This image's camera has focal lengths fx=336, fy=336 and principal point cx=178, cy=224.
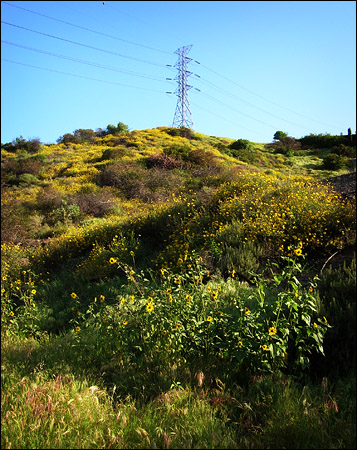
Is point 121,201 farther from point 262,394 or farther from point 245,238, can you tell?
point 262,394

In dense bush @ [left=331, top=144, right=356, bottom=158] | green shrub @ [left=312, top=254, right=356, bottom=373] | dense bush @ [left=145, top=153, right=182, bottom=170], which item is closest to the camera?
green shrub @ [left=312, top=254, right=356, bottom=373]

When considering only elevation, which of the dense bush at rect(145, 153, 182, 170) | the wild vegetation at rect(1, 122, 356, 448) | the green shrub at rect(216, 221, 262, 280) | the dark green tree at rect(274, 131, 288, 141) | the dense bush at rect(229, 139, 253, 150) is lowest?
the wild vegetation at rect(1, 122, 356, 448)

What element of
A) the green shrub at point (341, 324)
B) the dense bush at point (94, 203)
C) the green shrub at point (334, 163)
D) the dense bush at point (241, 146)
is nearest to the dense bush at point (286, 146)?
the dense bush at point (241, 146)

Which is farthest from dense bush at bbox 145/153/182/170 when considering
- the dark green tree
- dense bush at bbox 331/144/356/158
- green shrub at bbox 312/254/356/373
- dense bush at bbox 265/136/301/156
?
the dark green tree

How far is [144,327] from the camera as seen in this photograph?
3127mm

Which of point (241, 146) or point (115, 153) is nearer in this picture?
point (115, 153)

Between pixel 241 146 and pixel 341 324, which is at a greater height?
pixel 241 146

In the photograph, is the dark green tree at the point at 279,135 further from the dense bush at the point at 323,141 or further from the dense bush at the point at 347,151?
the dense bush at the point at 347,151

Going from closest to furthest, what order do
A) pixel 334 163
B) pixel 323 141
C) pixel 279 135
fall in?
1. pixel 334 163
2. pixel 323 141
3. pixel 279 135

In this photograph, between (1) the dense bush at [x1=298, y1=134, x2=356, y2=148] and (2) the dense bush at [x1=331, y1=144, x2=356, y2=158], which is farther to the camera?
(1) the dense bush at [x1=298, y1=134, x2=356, y2=148]

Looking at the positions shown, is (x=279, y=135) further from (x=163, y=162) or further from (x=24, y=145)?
(x=24, y=145)

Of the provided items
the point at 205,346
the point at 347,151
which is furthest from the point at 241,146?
the point at 205,346

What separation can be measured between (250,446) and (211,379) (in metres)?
0.70

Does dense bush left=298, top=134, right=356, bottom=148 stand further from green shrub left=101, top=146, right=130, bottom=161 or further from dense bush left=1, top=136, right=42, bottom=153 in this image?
dense bush left=1, top=136, right=42, bottom=153
